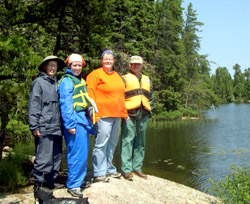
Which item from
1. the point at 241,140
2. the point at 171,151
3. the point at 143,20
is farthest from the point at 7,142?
the point at 143,20

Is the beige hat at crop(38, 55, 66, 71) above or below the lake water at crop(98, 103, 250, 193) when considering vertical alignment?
above

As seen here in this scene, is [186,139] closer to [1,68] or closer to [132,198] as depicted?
[132,198]

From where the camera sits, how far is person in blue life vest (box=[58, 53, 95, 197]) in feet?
11.8

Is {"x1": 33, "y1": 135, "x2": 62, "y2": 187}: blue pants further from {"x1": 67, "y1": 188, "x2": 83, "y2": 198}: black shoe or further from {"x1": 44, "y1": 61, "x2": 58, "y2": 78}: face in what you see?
{"x1": 44, "y1": 61, "x2": 58, "y2": 78}: face

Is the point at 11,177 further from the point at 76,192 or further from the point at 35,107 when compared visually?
the point at 35,107

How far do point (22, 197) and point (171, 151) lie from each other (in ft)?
34.4

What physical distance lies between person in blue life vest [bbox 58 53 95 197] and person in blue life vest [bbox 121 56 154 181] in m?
0.96

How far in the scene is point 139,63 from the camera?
469 centimetres

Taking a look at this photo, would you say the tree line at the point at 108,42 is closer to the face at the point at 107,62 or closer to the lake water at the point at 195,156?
the face at the point at 107,62

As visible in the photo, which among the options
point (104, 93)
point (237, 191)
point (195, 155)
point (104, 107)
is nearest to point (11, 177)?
point (104, 107)

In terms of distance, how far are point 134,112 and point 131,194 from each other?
1295 millimetres

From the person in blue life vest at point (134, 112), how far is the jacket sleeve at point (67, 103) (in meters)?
1.20

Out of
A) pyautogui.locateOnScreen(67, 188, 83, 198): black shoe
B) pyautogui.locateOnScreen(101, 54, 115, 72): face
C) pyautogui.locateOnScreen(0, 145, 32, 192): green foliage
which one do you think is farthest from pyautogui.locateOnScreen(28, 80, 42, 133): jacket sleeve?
pyautogui.locateOnScreen(0, 145, 32, 192): green foliage

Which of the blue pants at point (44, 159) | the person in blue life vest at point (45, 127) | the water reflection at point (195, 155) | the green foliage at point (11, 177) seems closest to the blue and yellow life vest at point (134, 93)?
the person in blue life vest at point (45, 127)
